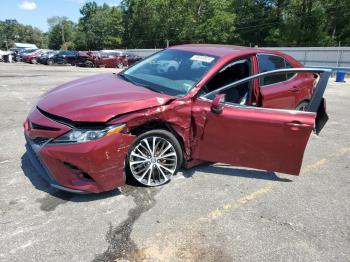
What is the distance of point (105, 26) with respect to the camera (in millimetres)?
84500

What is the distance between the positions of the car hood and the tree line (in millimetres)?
50691

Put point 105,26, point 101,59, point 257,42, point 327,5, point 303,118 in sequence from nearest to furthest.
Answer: point 303,118 < point 101,59 < point 327,5 < point 257,42 < point 105,26

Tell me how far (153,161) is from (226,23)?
201 feet

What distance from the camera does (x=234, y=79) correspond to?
483cm

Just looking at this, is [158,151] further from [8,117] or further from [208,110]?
[8,117]

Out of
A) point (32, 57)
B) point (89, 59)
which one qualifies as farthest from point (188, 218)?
point (32, 57)

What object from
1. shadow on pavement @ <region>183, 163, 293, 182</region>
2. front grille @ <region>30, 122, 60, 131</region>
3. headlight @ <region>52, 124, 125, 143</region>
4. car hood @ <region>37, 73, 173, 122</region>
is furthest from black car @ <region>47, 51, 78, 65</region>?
headlight @ <region>52, 124, 125, 143</region>

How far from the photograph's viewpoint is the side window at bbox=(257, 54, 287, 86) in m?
4.98

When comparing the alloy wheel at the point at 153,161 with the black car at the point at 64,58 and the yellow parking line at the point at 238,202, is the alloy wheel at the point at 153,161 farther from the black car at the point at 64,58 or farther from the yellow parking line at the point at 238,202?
the black car at the point at 64,58

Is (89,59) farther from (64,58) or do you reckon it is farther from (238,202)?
(238,202)

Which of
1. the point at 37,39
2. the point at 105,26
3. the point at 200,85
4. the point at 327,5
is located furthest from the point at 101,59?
the point at 37,39

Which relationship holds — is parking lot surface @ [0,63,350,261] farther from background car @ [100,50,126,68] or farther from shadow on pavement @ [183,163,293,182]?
background car @ [100,50,126,68]

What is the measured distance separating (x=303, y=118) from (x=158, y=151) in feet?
5.52

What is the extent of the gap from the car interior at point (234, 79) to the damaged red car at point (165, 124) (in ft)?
0.04
